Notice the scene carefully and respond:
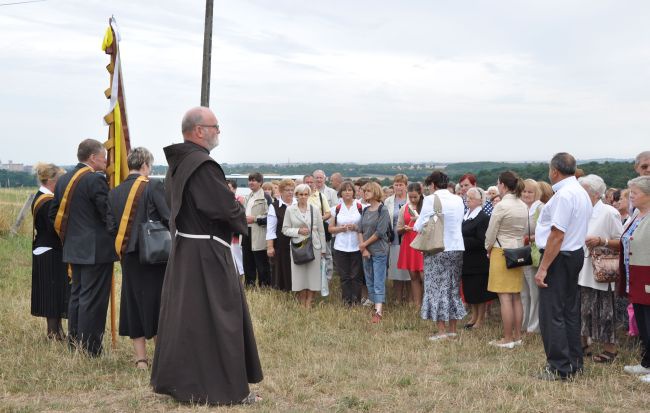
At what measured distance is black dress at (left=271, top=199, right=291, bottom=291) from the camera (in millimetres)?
11367

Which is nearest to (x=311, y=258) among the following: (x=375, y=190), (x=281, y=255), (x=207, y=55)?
(x=281, y=255)

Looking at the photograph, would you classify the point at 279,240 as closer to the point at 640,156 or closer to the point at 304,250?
the point at 304,250

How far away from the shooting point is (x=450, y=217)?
881cm

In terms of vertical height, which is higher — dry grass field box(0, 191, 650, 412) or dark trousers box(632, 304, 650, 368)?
dark trousers box(632, 304, 650, 368)

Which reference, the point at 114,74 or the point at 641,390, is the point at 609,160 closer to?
the point at 641,390

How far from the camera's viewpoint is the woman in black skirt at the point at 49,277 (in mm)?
8047

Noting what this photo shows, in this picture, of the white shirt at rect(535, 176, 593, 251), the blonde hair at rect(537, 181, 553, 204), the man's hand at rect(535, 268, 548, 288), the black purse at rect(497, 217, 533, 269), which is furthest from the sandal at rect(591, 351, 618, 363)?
the blonde hair at rect(537, 181, 553, 204)

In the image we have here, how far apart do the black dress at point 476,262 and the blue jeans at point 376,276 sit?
119 centimetres

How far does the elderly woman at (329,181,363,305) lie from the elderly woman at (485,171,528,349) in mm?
2596

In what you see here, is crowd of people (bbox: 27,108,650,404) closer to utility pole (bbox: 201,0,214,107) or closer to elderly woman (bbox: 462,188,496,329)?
elderly woman (bbox: 462,188,496,329)

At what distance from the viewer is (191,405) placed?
18.2 ft

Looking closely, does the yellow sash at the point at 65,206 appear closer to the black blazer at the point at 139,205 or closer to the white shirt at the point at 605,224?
the black blazer at the point at 139,205

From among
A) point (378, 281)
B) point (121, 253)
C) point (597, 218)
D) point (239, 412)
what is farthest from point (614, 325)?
point (121, 253)

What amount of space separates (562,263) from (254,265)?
276 inches
